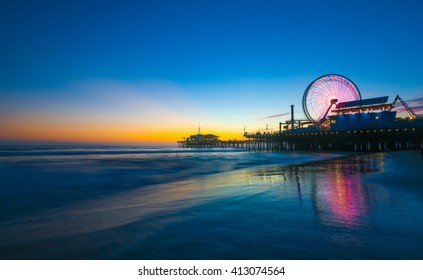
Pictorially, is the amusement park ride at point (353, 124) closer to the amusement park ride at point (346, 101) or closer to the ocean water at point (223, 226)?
the amusement park ride at point (346, 101)

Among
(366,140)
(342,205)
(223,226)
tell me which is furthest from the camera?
(366,140)

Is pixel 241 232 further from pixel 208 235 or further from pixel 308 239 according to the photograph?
pixel 308 239

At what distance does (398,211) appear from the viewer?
5.36m

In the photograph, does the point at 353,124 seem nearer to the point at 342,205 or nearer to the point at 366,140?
the point at 366,140

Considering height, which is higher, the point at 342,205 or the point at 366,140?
the point at 366,140

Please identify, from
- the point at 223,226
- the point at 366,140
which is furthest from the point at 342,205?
the point at 366,140

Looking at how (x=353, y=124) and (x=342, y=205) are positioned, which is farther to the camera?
(x=353, y=124)

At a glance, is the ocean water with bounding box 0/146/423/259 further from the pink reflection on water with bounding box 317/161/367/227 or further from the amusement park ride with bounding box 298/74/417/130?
the amusement park ride with bounding box 298/74/417/130

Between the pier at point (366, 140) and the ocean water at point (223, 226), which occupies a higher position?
the pier at point (366, 140)

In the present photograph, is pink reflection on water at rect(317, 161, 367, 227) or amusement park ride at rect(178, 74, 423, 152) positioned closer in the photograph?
pink reflection on water at rect(317, 161, 367, 227)

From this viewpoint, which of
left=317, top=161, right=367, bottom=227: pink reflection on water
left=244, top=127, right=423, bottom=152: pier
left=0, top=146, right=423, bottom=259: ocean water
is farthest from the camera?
left=244, top=127, right=423, bottom=152: pier

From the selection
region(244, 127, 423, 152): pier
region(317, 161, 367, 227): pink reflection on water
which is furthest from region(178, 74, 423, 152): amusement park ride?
region(317, 161, 367, 227): pink reflection on water

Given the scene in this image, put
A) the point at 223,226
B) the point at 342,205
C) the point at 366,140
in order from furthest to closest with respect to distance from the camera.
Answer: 1. the point at 366,140
2. the point at 342,205
3. the point at 223,226

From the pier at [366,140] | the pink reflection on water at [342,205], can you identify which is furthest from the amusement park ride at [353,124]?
the pink reflection on water at [342,205]
